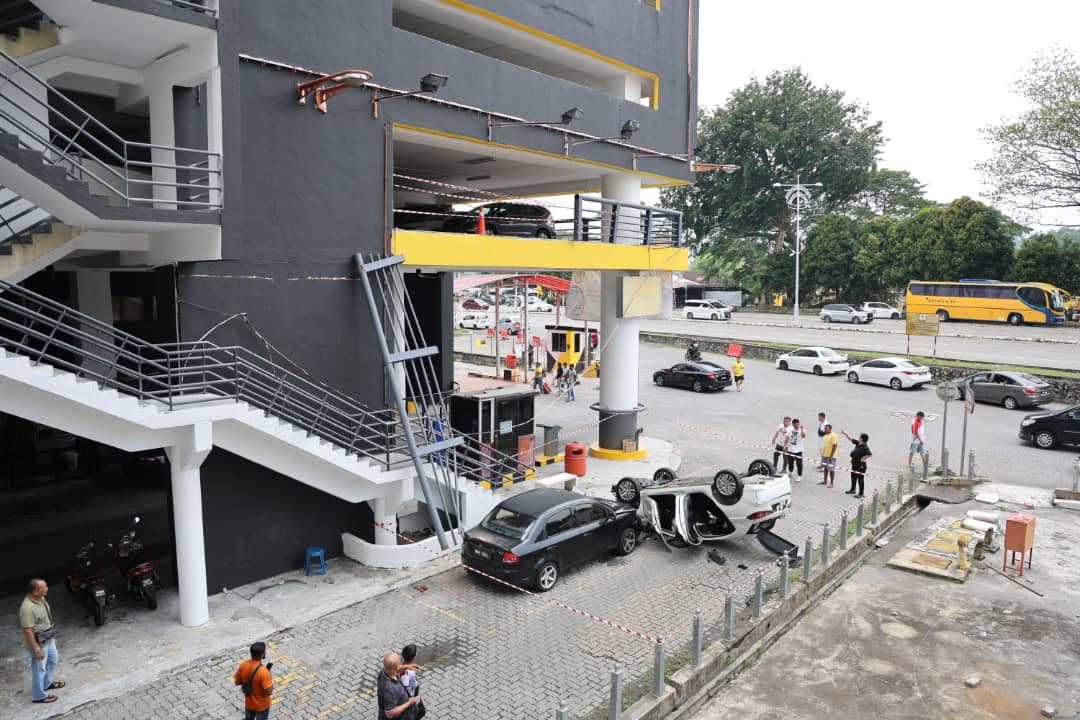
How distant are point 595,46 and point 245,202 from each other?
10.0 metres

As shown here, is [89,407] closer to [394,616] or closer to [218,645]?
[218,645]

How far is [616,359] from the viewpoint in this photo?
20266mm

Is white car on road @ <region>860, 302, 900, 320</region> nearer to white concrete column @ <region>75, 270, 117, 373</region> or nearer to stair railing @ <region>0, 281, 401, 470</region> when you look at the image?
stair railing @ <region>0, 281, 401, 470</region>

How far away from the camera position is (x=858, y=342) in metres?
41.8

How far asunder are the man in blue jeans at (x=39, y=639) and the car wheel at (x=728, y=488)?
1017cm

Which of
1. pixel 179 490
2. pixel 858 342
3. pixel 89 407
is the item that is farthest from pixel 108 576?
pixel 858 342

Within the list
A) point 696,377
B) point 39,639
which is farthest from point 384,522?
point 696,377

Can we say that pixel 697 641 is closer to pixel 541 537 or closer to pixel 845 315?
pixel 541 537

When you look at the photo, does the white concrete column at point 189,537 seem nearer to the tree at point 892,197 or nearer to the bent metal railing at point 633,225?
the bent metal railing at point 633,225

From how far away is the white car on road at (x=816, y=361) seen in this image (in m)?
35.1

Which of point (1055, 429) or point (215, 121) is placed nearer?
point (215, 121)

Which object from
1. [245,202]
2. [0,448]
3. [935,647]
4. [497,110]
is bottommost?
[935,647]

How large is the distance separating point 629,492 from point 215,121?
33.7 ft

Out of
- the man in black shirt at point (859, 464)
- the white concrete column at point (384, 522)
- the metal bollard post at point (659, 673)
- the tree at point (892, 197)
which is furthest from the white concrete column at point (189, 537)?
the tree at point (892, 197)
